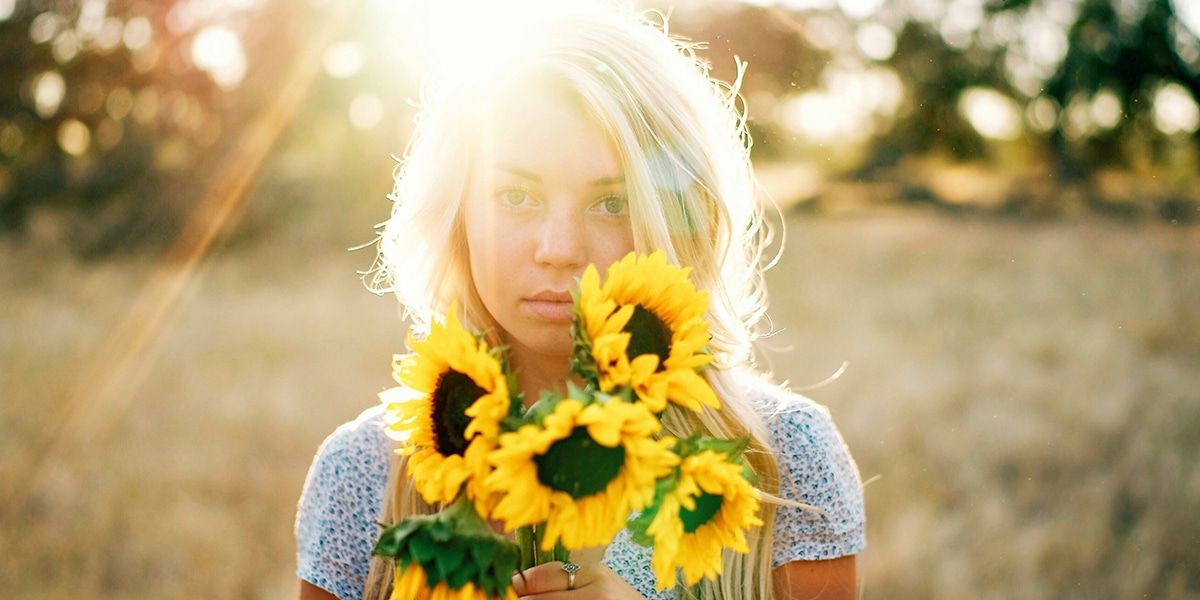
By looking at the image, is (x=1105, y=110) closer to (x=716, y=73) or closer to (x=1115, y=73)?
(x=1115, y=73)

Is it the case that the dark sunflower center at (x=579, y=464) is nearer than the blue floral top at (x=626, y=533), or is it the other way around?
the dark sunflower center at (x=579, y=464)

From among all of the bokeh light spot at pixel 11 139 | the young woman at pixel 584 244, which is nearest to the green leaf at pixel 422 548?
the young woman at pixel 584 244

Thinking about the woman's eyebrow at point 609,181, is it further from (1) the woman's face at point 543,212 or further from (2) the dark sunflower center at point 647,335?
(2) the dark sunflower center at point 647,335

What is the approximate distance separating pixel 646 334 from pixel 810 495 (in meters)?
0.99

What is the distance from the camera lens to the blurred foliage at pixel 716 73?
9875 millimetres

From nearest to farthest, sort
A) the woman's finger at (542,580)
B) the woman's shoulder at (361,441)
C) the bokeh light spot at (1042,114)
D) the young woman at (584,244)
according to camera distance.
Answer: the woman's finger at (542,580) → the young woman at (584,244) → the woman's shoulder at (361,441) → the bokeh light spot at (1042,114)

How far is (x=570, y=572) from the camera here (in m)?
1.18

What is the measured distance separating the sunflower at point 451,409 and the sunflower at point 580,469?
3 cm

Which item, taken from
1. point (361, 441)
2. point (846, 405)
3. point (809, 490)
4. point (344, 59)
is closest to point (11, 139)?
point (344, 59)

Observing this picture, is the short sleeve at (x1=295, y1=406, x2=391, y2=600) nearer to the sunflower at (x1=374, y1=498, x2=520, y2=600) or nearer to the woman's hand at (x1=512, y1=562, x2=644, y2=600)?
the woman's hand at (x1=512, y1=562, x2=644, y2=600)

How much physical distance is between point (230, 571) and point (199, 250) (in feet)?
22.1

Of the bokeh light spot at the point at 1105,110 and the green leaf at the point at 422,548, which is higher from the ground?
the bokeh light spot at the point at 1105,110

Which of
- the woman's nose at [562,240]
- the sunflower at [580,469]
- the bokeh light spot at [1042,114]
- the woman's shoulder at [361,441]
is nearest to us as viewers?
the sunflower at [580,469]

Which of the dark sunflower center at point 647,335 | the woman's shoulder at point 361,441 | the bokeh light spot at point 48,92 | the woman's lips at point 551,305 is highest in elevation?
the bokeh light spot at point 48,92
